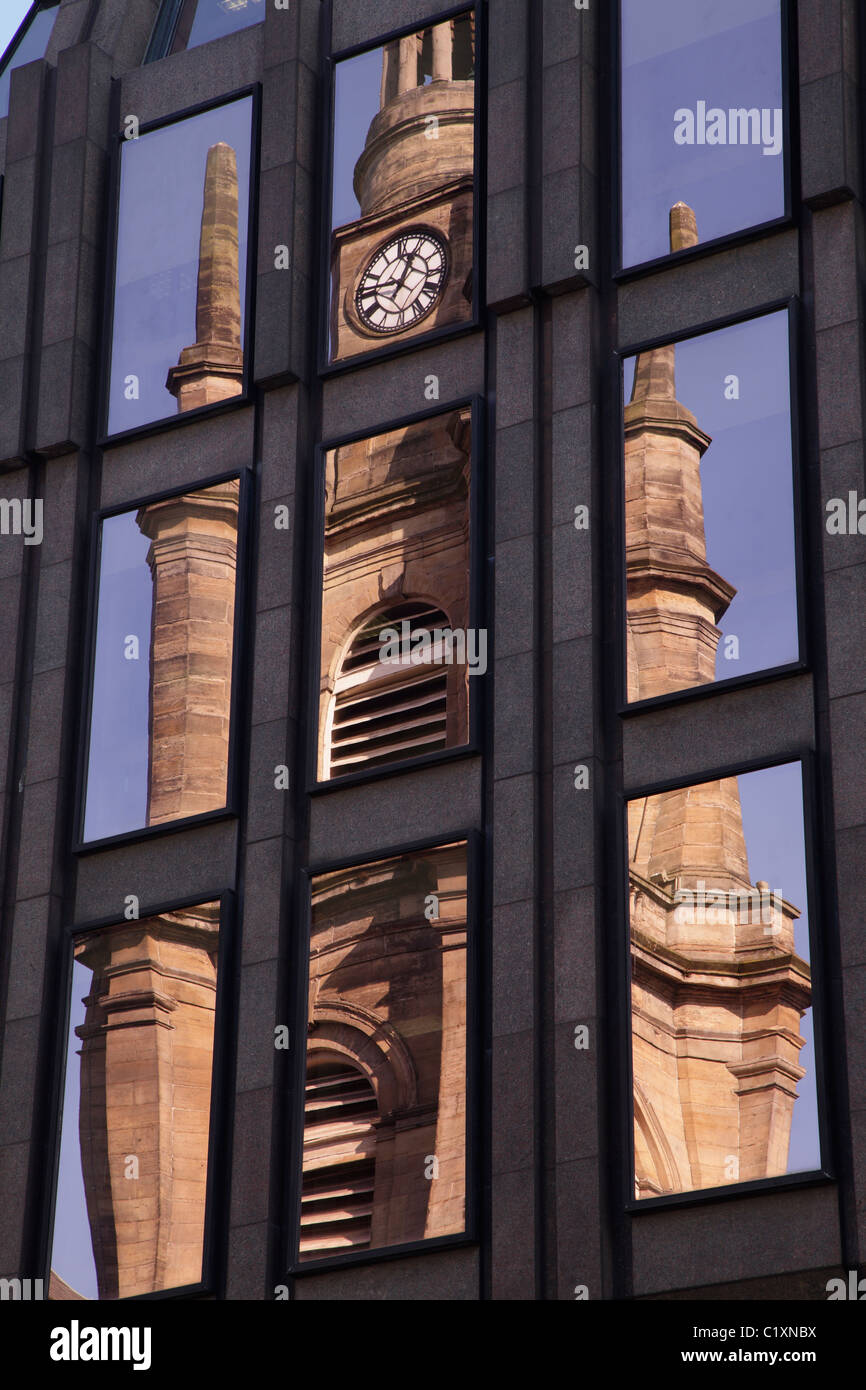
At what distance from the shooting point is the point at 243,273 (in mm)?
35125

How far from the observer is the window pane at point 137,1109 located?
1165 inches

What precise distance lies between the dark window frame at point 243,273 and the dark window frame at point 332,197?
3.27ft

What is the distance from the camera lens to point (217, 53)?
37000mm

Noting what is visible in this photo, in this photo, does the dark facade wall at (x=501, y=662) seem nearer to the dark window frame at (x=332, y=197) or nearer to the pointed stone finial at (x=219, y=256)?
the dark window frame at (x=332, y=197)

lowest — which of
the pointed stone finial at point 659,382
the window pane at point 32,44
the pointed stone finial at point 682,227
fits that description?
the pointed stone finial at point 659,382

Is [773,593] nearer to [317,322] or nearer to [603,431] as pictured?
[603,431]

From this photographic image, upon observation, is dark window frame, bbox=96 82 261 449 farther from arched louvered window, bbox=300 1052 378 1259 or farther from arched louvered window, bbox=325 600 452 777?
arched louvered window, bbox=300 1052 378 1259

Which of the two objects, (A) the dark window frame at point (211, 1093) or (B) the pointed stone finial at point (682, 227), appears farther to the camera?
(B) the pointed stone finial at point (682, 227)

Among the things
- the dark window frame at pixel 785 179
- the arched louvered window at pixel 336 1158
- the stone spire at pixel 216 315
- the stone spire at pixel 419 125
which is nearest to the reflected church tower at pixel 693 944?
the dark window frame at pixel 785 179

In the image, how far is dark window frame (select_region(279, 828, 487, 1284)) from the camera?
2794 centimetres

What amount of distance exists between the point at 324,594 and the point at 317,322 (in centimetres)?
436

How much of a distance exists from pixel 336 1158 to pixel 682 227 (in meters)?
12.5

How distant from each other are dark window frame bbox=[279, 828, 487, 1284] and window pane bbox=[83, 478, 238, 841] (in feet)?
7.81
